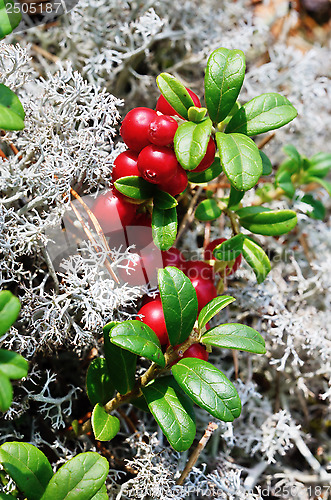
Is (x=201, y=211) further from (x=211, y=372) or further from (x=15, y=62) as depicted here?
(x=15, y=62)

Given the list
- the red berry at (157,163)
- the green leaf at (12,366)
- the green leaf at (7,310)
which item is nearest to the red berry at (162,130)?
the red berry at (157,163)

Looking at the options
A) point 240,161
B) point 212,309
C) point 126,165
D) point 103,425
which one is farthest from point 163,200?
point 103,425

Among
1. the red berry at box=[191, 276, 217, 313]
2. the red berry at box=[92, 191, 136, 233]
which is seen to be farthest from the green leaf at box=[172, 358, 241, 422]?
the red berry at box=[92, 191, 136, 233]

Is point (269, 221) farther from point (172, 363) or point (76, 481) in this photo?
point (76, 481)

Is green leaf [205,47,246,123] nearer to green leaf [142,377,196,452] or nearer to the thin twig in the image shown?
A: green leaf [142,377,196,452]

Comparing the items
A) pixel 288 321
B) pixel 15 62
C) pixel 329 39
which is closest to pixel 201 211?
pixel 288 321
